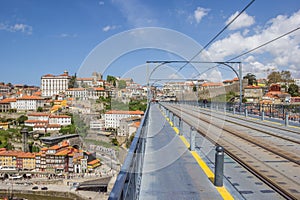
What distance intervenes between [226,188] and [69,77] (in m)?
117

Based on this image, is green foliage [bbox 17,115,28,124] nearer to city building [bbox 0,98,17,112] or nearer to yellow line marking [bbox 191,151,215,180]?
city building [bbox 0,98,17,112]

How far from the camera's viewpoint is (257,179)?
4.32 meters

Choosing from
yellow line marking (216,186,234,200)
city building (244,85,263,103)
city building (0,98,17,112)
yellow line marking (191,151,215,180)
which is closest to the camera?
yellow line marking (216,186,234,200)

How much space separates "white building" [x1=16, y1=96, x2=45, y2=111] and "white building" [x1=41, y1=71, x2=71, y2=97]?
28.1 feet

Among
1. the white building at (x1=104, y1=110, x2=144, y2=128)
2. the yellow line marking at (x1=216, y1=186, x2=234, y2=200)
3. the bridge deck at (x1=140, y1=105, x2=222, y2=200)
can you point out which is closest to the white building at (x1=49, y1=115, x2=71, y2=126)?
the white building at (x1=104, y1=110, x2=144, y2=128)

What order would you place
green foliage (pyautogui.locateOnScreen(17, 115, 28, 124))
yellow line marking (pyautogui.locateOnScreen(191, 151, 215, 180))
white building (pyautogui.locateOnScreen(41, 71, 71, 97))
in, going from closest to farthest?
yellow line marking (pyautogui.locateOnScreen(191, 151, 215, 180)), green foliage (pyautogui.locateOnScreen(17, 115, 28, 124)), white building (pyautogui.locateOnScreen(41, 71, 71, 97))

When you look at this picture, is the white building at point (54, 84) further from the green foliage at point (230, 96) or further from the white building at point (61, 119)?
the green foliage at point (230, 96)

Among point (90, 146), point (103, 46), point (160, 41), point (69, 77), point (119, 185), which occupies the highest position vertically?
point (69, 77)

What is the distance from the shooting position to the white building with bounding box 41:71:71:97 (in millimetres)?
110562

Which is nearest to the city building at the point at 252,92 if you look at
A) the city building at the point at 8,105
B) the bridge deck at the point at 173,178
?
the bridge deck at the point at 173,178

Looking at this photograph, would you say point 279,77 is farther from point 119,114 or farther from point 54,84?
point 54,84

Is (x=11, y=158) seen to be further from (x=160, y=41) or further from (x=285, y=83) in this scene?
(x=285, y=83)

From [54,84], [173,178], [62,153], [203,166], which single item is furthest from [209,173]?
[54,84]

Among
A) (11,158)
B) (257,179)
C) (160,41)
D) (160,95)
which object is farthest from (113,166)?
(257,179)
